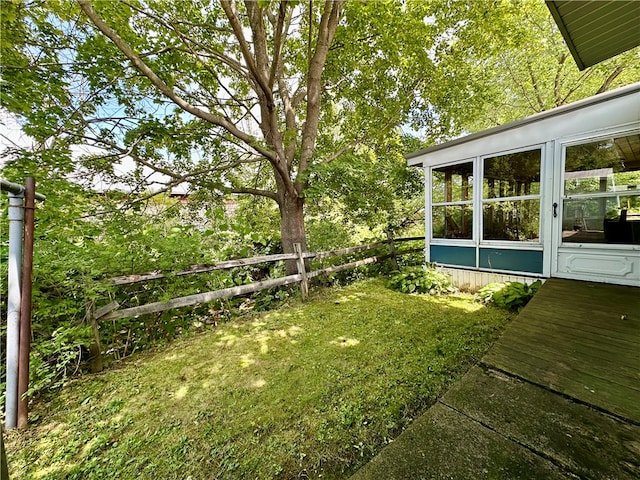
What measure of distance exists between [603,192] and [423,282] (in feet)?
9.08

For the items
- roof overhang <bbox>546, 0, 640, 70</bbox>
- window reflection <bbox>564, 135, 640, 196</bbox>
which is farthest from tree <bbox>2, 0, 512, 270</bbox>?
window reflection <bbox>564, 135, 640, 196</bbox>

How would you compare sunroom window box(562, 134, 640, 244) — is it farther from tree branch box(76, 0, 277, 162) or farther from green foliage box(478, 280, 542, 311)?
tree branch box(76, 0, 277, 162)

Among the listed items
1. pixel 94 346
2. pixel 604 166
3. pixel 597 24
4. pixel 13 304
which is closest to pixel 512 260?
pixel 604 166

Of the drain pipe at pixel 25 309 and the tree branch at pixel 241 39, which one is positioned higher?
the tree branch at pixel 241 39

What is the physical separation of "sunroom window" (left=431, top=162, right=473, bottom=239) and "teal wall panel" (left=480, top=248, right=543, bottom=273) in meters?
0.47

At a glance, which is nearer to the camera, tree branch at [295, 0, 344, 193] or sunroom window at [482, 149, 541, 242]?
sunroom window at [482, 149, 541, 242]

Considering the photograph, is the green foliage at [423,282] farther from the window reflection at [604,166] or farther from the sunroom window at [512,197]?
the window reflection at [604,166]

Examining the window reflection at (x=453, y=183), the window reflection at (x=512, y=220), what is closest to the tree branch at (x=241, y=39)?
the window reflection at (x=453, y=183)

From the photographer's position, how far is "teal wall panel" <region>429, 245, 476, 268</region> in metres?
4.80

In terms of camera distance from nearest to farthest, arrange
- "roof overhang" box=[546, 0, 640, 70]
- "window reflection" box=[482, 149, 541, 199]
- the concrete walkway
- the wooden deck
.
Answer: the concrete walkway < the wooden deck < "roof overhang" box=[546, 0, 640, 70] < "window reflection" box=[482, 149, 541, 199]

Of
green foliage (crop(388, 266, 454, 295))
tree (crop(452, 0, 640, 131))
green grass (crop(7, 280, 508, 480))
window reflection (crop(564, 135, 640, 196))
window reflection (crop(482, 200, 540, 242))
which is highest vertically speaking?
tree (crop(452, 0, 640, 131))

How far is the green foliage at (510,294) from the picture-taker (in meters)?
3.84

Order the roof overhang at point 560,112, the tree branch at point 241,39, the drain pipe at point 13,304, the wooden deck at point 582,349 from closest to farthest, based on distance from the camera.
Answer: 1. the wooden deck at point 582,349
2. the drain pipe at point 13,304
3. the tree branch at point 241,39
4. the roof overhang at point 560,112

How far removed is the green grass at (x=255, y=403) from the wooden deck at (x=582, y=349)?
1.98ft
